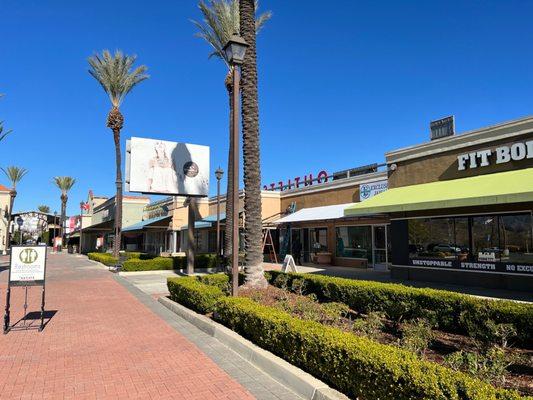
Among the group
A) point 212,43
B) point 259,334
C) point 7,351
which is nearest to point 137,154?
point 212,43

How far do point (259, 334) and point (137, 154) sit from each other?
15.7 m

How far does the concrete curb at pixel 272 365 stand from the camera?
4.75 m

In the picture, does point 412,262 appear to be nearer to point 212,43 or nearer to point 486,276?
point 486,276

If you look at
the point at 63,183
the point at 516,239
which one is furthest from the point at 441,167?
the point at 63,183

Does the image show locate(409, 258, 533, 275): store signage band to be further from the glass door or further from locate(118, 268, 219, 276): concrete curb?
locate(118, 268, 219, 276): concrete curb

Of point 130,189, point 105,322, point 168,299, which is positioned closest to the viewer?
point 105,322

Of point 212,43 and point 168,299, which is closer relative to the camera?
point 168,299

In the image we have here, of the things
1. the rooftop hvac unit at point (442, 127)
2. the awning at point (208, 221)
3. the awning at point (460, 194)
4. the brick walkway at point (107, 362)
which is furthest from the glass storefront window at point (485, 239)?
the awning at point (208, 221)

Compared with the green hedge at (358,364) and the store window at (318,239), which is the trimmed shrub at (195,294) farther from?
the store window at (318,239)

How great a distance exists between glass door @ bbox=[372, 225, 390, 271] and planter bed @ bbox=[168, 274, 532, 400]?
512 inches

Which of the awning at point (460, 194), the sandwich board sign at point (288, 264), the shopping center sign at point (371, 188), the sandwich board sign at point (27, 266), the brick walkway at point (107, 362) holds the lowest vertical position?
the brick walkway at point (107, 362)

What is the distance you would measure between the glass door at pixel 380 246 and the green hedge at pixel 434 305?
11.0m

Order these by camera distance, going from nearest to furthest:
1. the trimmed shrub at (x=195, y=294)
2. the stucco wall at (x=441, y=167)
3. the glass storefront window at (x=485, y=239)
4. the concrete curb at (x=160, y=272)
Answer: the trimmed shrub at (x=195, y=294) < the stucco wall at (x=441, y=167) < the glass storefront window at (x=485, y=239) < the concrete curb at (x=160, y=272)

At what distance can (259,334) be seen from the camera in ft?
21.5
